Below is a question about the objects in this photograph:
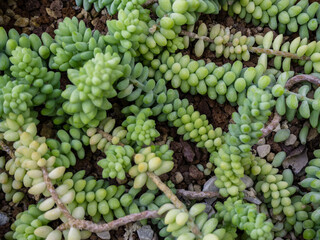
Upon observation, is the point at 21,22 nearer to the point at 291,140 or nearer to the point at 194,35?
the point at 194,35

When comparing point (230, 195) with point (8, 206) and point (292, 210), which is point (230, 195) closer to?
point (292, 210)

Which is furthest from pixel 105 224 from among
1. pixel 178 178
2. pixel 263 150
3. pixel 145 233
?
pixel 263 150

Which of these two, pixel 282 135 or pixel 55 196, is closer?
pixel 55 196

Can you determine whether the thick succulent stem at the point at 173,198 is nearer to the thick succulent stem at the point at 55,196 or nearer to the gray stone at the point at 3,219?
the thick succulent stem at the point at 55,196

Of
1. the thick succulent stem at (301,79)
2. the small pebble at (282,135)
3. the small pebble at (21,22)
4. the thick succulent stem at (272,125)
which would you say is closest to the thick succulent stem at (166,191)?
the thick succulent stem at (272,125)

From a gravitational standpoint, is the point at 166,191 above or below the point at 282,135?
below

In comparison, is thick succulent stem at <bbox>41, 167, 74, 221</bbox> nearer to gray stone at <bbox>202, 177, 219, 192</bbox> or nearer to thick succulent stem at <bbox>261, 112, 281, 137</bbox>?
gray stone at <bbox>202, 177, 219, 192</bbox>

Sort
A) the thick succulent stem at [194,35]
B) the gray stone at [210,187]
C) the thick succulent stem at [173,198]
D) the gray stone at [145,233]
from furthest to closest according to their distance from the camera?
the thick succulent stem at [194,35] → the gray stone at [210,187] → the gray stone at [145,233] → the thick succulent stem at [173,198]
